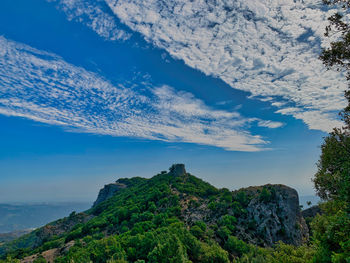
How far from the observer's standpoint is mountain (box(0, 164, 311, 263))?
3375cm

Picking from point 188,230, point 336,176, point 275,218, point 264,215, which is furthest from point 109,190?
point 336,176

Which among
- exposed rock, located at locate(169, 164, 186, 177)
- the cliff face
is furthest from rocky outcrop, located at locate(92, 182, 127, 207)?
the cliff face

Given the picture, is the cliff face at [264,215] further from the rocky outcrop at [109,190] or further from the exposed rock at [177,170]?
the rocky outcrop at [109,190]

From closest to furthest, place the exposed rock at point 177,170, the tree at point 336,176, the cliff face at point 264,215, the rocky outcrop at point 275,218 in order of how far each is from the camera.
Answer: the tree at point 336,176, the rocky outcrop at point 275,218, the cliff face at point 264,215, the exposed rock at point 177,170

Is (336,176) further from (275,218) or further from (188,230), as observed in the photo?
(275,218)

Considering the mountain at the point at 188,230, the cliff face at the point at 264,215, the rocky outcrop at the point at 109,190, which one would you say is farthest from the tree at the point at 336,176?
the rocky outcrop at the point at 109,190

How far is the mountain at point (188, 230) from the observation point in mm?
33750

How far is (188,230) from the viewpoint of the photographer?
1790 inches

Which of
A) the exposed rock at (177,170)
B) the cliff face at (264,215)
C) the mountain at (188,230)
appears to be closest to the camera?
the mountain at (188,230)

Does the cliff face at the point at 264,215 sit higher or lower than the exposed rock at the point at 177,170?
lower

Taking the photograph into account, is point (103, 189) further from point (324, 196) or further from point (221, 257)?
point (324, 196)

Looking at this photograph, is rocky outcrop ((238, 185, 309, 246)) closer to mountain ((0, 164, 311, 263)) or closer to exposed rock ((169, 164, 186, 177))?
mountain ((0, 164, 311, 263))

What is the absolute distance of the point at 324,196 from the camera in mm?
13516

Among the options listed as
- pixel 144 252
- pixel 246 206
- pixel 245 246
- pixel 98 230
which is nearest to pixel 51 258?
pixel 98 230
